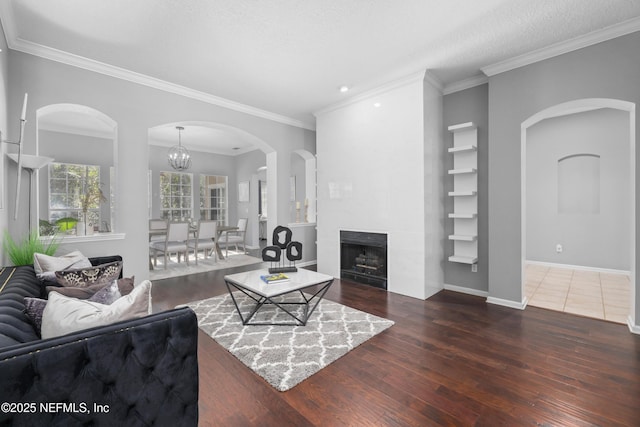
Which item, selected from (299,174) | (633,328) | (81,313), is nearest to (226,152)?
(299,174)

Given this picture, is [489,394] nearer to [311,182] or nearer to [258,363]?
[258,363]

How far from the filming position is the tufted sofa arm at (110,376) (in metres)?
0.93

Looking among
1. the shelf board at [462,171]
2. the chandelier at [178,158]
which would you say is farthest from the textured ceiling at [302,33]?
the chandelier at [178,158]

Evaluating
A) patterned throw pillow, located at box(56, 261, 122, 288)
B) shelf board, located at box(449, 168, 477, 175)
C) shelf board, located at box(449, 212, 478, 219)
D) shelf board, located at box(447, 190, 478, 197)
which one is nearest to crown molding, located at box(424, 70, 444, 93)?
shelf board, located at box(449, 168, 477, 175)

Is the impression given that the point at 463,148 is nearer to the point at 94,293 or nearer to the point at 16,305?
the point at 94,293

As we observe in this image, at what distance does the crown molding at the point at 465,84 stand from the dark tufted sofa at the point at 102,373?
4342 mm

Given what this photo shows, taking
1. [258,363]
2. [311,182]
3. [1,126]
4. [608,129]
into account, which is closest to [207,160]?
[311,182]

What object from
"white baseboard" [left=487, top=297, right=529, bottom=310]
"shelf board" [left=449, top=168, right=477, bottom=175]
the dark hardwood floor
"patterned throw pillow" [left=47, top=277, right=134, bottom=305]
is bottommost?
the dark hardwood floor

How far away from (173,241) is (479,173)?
5.30 meters

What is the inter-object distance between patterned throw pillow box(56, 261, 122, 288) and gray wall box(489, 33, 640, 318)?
Result: 396cm

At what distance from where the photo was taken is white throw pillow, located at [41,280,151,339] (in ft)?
3.85

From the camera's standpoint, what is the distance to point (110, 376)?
1.11 metres

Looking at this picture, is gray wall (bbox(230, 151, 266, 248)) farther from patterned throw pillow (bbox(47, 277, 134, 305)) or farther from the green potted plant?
patterned throw pillow (bbox(47, 277, 134, 305))

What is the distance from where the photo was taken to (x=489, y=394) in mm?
1908
